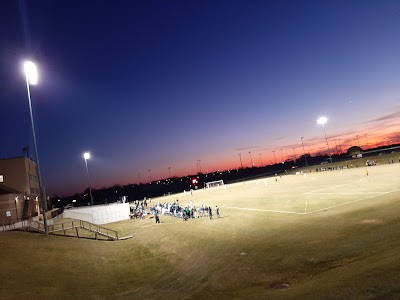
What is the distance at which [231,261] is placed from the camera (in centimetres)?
1656

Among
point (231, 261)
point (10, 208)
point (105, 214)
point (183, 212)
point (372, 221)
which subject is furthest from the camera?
point (10, 208)

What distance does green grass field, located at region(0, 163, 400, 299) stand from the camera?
11320 millimetres

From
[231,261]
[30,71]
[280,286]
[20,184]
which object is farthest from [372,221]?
[20,184]

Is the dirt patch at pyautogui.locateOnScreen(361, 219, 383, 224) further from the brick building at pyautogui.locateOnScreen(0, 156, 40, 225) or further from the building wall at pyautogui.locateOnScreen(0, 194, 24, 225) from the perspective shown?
the brick building at pyautogui.locateOnScreen(0, 156, 40, 225)

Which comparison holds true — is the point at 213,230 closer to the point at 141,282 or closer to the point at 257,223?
the point at 257,223

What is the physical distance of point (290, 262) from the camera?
581 inches

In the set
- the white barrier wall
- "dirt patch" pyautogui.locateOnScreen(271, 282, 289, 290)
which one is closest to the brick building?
the white barrier wall

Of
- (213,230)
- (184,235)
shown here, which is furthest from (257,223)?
(184,235)

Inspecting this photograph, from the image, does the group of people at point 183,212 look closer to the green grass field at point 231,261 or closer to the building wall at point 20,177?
the green grass field at point 231,261

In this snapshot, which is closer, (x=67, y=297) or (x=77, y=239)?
(x=67, y=297)

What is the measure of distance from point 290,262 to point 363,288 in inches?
232

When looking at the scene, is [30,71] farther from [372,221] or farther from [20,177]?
[20,177]

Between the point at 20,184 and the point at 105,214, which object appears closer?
the point at 105,214

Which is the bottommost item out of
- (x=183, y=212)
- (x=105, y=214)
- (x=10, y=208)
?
(x=183, y=212)
